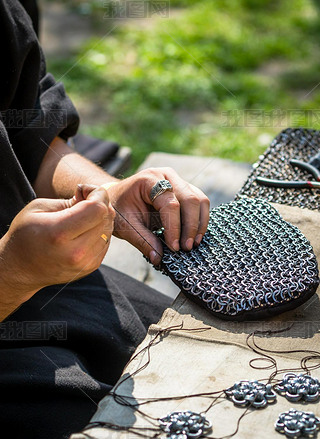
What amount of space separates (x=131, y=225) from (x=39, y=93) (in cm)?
58

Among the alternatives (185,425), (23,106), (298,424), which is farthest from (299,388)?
(23,106)

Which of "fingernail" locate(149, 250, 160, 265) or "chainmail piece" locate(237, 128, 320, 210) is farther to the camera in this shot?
"chainmail piece" locate(237, 128, 320, 210)

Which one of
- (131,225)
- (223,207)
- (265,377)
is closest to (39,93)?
(131,225)

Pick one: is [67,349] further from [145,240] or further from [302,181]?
[302,181]

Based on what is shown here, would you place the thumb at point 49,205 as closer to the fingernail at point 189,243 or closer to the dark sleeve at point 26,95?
the fingernail at point 189,243

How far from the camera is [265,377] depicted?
1.18 m

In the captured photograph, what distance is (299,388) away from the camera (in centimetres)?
112

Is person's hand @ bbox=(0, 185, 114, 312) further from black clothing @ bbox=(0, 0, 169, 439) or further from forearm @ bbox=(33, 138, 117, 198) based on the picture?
forearm @ bbox=(33, 138, 117, 198)

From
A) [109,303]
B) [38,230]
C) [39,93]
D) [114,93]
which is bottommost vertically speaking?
[114,93]

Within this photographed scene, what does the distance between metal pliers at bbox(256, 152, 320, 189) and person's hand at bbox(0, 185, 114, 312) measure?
2.46 ft

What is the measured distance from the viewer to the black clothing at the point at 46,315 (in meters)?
1.37

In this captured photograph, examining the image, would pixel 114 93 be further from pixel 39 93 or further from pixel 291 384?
pixel 291 384

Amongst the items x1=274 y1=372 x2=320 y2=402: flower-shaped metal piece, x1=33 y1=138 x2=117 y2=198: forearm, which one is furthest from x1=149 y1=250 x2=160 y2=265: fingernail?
x1=274 y1=372 x2=320 y2=402: flower-shaped metal piece

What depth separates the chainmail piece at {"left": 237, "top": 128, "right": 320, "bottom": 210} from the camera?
5.91 feet
